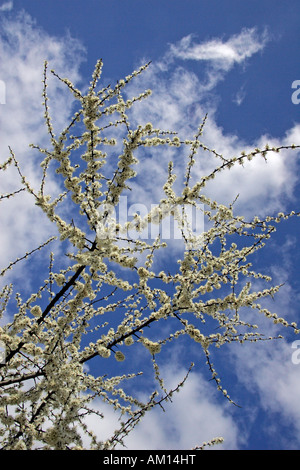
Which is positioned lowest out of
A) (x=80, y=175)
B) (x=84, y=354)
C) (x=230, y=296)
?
(x=84, y=354)

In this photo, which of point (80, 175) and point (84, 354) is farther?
point (84, 354)

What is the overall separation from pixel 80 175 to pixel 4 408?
13.0 ft

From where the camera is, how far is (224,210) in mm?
4887

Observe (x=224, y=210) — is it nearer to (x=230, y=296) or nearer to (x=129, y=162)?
(x=230, y=296)
